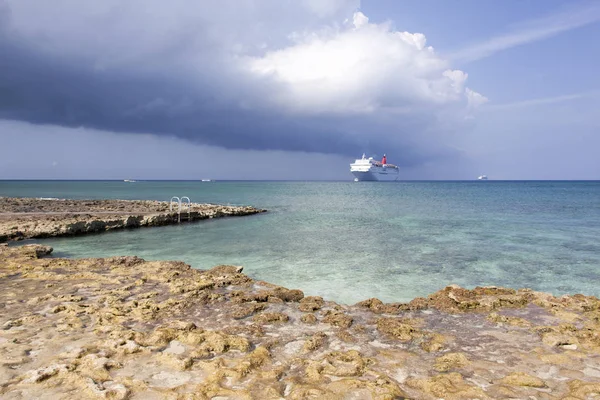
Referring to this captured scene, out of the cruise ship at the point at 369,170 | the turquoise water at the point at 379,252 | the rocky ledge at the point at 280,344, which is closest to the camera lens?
the rocky ledge at the point at 280,344

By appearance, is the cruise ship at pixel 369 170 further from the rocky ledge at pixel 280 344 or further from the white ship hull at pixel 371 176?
the rocky ledge at pixel 280 344

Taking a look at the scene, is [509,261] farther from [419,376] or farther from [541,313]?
[419,376]

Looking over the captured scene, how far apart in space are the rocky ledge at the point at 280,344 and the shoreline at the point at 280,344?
0.02 meters

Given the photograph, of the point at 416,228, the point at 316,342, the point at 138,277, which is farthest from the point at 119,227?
the point at 316,342

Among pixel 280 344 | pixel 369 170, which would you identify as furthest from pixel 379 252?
pixel 369 170

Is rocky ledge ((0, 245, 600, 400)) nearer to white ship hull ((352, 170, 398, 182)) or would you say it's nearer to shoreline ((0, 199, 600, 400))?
shoreline ((0, 199, 600, 400))

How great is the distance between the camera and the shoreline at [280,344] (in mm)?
4777

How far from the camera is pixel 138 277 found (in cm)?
1050

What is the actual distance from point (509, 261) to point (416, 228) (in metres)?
10.6

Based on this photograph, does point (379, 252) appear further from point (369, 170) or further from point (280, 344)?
point (369, 170)

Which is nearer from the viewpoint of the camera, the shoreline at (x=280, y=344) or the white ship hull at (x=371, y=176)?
the shoreline at (x=280, y=344)

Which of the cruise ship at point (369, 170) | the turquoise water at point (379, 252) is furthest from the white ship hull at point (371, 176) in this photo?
the turquoise water at point (379, 252)

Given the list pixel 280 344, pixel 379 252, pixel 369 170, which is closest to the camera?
pixel 280 344

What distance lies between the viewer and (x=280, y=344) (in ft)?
20.4
